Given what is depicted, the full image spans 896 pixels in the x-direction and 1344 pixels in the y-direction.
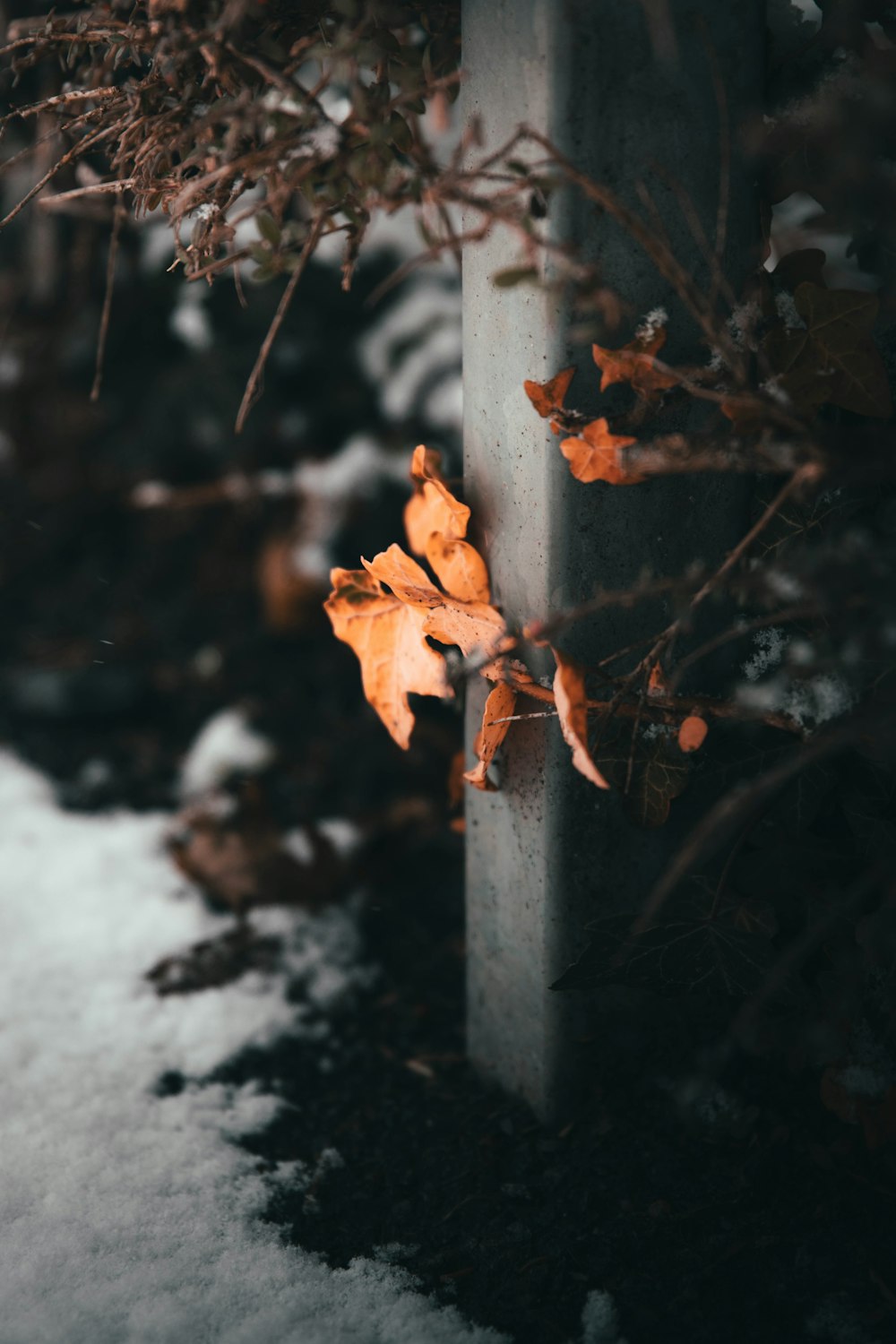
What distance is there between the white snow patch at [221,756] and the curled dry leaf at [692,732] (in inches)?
45.5

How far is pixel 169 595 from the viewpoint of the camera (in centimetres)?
235

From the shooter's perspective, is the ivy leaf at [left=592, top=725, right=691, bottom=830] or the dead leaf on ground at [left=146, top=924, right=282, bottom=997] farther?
the dead leaf on ground at [left=146, top=924, right=282, bottom=997]

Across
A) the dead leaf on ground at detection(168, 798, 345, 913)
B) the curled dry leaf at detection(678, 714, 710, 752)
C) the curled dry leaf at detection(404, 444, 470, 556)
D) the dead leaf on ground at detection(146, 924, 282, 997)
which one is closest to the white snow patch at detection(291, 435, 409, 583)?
the dead leaf on ground at detection(168, 798, 345, 913)

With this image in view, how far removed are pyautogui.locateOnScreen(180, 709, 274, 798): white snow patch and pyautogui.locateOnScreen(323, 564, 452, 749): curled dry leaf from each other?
0.93 meters

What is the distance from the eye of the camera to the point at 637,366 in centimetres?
81

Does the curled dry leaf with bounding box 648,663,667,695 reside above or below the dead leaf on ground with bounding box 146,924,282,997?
above

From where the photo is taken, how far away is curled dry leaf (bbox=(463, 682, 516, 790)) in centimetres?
91

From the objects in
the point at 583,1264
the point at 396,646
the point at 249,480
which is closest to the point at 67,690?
the point at 249,480

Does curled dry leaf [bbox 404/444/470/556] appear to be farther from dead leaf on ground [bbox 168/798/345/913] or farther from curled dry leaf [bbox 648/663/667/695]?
dead leaf on ground [bbox 168/798/345/913]

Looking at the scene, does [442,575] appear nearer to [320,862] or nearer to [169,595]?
[320,862]

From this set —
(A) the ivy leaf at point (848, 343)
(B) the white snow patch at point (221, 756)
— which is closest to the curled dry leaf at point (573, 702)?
(A) the ivy leaf at point (848, 343)

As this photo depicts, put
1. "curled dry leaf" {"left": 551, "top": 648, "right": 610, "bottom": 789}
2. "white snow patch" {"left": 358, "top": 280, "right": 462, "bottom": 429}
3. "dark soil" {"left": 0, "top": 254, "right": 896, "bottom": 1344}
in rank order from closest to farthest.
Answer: "curled dry leaf" {"left": 551, "top": 648, "right": 610, "bottom": 789}
"dark soil" {"left": 0, "top": 254, "right": 896, "bottom": 1344}
"white snow patch" {"left": 358, "top": 280, "right": 462, "bottom": 429}

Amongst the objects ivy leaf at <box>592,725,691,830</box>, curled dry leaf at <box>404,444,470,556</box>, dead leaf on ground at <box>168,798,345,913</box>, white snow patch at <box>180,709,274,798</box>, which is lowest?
white snow patch at <box>180,709,274,798</box>

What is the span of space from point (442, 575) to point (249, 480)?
133cm
